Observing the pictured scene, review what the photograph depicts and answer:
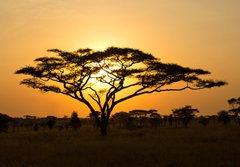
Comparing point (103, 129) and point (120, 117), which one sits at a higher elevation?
point (120, 117)

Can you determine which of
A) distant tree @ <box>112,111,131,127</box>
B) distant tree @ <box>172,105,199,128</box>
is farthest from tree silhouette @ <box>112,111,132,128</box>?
distant tree @ <box>172,105,199,128</box>

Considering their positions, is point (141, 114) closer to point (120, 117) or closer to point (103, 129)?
point (120, 117)

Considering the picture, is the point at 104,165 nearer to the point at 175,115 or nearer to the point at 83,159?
the point at 83,159

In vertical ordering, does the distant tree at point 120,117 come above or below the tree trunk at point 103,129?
above

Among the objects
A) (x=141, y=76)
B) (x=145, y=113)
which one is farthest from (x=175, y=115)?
(x=141, y=76)

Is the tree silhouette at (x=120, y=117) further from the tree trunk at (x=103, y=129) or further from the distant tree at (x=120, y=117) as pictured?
the tree trunk at (x=103, y=129)

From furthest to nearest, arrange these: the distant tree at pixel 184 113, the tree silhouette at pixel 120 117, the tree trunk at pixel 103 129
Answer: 1. the tree silhouette at pixel 120 117
2. the distant tree at pixel 184 113
3. the tree trunk at pixel 103 129

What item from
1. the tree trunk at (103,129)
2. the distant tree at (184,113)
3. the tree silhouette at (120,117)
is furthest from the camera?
the tree silhouette at (120,117)

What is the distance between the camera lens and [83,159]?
1480 cm

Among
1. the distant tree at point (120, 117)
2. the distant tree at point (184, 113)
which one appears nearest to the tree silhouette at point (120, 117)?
the distant tree at point (120, 117)

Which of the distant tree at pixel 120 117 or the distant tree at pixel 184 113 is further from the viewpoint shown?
the distant tree at pixel 120 117

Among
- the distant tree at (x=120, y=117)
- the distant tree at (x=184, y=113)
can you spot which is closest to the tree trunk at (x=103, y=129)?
the distant tree at (x=184, y=113)

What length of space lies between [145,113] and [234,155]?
75.2 m

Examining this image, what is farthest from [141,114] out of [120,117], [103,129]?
[103,129]
